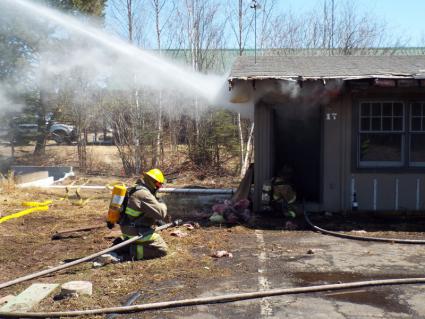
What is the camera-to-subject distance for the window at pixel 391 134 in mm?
9758

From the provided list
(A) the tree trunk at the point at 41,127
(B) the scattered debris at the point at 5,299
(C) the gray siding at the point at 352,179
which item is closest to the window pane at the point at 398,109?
(C) the gray siding at the point at 352,179

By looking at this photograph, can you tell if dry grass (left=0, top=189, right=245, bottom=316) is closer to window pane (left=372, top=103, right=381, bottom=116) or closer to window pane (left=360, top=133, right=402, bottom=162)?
window pane (left=360, top=133, right=402, bottom=162)

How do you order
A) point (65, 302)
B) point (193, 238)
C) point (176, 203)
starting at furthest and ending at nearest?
1. point (176, 203)
2. point (193, 238)
3. point (65, 302)

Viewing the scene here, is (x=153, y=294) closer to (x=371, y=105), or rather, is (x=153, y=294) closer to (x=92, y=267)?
(x=92, y=267)

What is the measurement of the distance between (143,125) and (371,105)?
9.38 meters

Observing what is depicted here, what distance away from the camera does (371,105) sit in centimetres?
984

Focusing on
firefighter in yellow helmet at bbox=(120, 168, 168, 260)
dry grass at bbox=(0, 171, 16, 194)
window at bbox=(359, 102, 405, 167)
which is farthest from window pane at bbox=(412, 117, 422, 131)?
dry grass at bbox=(0, 171, 16, 194)

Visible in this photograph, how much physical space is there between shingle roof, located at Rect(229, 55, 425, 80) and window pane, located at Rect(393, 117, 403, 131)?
39.3 inches

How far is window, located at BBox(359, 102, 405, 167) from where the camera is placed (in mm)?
9797

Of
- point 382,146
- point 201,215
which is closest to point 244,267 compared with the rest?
point 201,215

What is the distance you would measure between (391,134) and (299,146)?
2873 mm

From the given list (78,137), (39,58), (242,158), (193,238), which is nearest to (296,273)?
(193,238)

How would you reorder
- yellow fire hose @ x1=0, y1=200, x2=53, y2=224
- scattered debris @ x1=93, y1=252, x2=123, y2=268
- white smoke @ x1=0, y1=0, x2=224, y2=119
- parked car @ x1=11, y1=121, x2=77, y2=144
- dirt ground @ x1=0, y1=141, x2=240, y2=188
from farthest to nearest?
parked car @ x1=11, y1=121, x2=77, y2=144 < white smoke @ x1=0, y1=0, x2=224, y2=119 < dirt ground @ x1=0, y1=141, x2=240, y2=188 < yellow fire hose @ x1=0, y1=200, x2=53, y2=224 < scattered debris @ x1=93, y1=252, x2=123, y2=268

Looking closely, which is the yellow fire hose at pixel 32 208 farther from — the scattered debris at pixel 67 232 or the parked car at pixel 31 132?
the parked car at pixel 31 132
